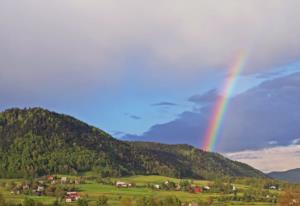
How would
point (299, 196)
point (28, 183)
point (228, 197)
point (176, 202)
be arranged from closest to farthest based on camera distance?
point (299, 196) < point (176, 202) < point (228, 197) < point (28, 183)

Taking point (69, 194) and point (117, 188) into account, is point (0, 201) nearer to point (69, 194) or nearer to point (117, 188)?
point (69, 194)

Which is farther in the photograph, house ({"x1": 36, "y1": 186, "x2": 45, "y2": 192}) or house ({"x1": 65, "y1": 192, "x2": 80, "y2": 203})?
house ({"x1": 36, "y1": 186, "x2": 45, "y2": 192})

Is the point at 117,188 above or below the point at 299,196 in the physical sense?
above

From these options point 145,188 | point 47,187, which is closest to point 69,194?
point 47,187

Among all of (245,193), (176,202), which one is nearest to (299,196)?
(176,202)

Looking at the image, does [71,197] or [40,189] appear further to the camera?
[40,189]

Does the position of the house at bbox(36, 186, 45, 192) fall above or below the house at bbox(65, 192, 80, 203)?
above

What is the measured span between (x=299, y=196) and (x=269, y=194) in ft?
345

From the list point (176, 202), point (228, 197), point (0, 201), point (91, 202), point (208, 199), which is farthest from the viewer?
point (228, 197)

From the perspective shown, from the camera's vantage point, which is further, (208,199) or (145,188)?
(145,188)

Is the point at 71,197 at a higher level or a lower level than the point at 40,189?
lower

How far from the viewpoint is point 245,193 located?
189 metres

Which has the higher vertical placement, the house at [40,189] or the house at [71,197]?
the house at [40,189]

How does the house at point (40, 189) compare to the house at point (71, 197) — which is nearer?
the house at point (71, 197)
